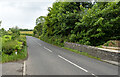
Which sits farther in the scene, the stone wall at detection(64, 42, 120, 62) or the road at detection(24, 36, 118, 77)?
the stone wall at detection(64, 42, 120, 62)

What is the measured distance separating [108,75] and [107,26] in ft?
34.3

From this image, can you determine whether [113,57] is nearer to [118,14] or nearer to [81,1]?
[118,14]

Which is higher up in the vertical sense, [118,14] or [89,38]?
[118,14]

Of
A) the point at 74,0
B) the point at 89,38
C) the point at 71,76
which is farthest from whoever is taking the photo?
the point at 74,0

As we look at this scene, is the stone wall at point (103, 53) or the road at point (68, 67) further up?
the stone wall at point (103, 53)

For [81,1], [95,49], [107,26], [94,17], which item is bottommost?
[95,49]

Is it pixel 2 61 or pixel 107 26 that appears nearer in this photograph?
pixel 2 61

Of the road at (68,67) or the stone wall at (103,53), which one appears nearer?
the road at (68,67)

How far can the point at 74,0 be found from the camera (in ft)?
68.9

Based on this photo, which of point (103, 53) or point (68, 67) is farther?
point (103, 53)

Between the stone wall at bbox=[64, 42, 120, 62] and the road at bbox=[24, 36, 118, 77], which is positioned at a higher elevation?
the stone wall at bbox=[64, 42, 120, 62]

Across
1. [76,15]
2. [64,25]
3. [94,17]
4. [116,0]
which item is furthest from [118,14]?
[64,25]

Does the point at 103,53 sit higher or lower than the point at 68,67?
higher

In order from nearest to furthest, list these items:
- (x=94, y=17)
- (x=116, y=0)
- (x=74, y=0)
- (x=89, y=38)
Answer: (x=116, y=0), (x=94, y=17), (x=89, y=38), (x=74, y=0)
